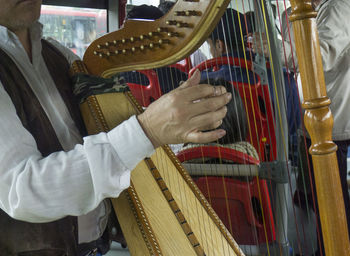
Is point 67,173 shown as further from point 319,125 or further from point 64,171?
point 319,125

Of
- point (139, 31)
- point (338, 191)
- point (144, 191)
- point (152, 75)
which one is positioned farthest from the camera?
point (152, 75)

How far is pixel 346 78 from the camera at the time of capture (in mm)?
2018

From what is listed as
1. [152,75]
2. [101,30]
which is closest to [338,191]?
[152,75]

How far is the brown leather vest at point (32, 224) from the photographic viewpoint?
93cm

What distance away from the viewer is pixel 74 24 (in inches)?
123

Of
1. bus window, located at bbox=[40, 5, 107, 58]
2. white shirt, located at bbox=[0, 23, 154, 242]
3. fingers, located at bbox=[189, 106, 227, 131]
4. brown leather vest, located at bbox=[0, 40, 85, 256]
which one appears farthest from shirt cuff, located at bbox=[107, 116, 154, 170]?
bus window, located at bbox=[40, 5, 107, 58]

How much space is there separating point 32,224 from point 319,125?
64cm

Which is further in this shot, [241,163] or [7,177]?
[241,163]

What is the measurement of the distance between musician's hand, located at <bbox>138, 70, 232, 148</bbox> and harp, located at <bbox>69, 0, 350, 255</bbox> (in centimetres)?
15

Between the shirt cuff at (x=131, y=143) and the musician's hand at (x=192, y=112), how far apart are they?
5cm

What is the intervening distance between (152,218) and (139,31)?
455 mm

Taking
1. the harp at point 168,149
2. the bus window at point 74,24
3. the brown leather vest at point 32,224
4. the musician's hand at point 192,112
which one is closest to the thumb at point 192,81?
the musician's hand at point 192,112

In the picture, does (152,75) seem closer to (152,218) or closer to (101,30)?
(101,30)

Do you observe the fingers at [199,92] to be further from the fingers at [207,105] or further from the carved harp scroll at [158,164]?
the carved harp scroll at [158,164]
